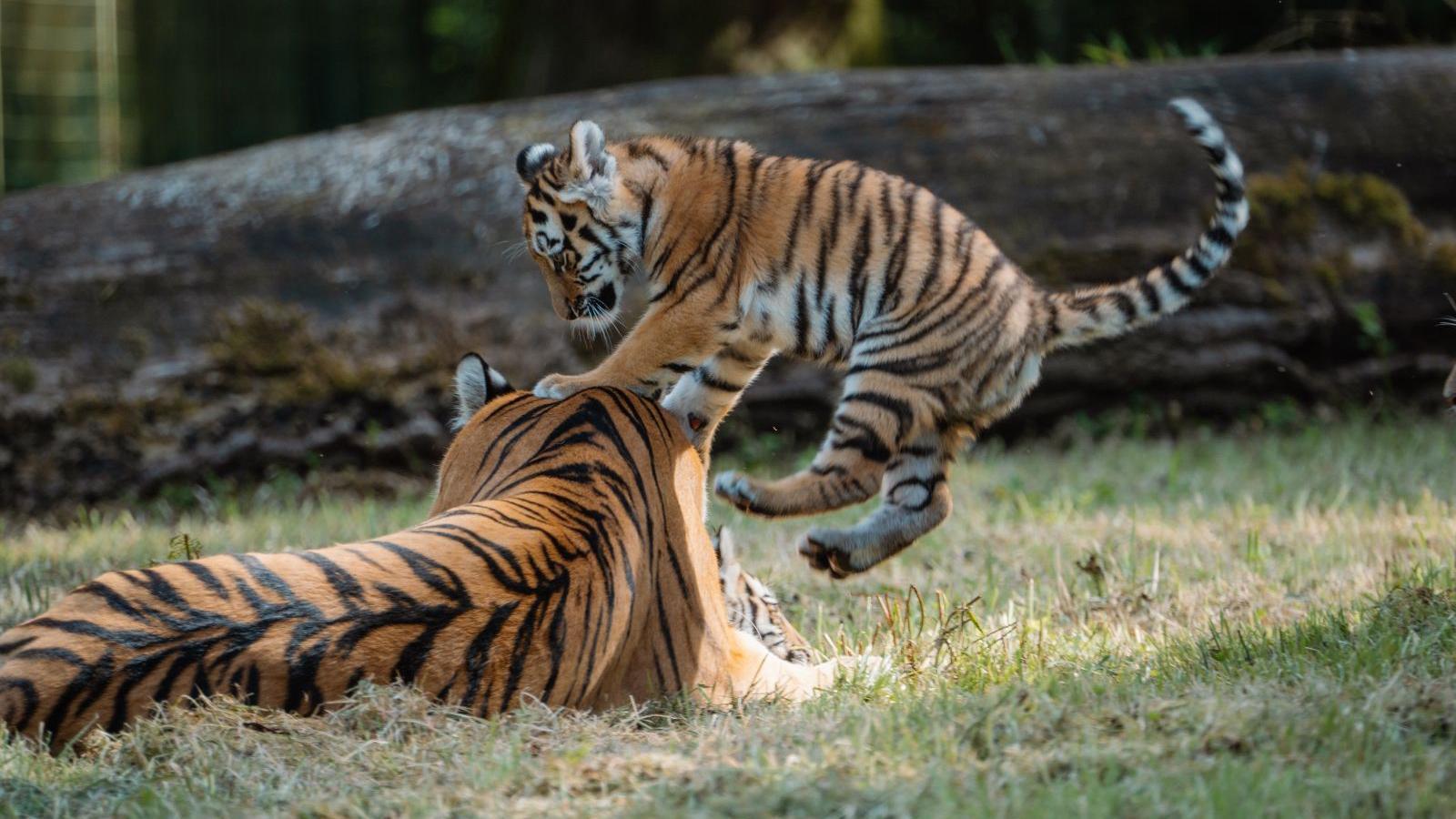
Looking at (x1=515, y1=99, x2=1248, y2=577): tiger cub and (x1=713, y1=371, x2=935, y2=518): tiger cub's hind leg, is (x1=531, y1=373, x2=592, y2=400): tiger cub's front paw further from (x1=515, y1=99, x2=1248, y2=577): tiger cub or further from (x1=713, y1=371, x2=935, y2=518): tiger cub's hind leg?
(x1=713, y1=371, x2=935, y2=518): tiger cub's hind leg

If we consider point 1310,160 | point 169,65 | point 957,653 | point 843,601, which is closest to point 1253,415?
point 1310,160

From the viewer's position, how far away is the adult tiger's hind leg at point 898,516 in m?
4.43

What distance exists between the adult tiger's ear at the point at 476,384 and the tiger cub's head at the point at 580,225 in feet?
3.10

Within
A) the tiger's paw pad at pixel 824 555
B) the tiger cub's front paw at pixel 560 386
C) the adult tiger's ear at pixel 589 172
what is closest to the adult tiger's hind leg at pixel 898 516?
the tiger's paw pad at pixel 824 555

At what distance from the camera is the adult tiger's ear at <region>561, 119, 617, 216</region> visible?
15.8 feet

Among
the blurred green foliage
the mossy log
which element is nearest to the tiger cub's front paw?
the mossy log

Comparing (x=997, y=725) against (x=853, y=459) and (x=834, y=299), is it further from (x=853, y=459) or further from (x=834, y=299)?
(x=834, y=299)

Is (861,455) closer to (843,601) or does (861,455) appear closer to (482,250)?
(843,601)

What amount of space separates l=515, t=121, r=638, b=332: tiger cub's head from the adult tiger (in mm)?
1368

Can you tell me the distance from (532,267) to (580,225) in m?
2.54

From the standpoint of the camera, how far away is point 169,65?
1303cm

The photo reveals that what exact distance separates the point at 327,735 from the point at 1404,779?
1.99 m

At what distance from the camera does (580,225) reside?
16.0 ft

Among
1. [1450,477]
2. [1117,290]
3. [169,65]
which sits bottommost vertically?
[1450,477]
